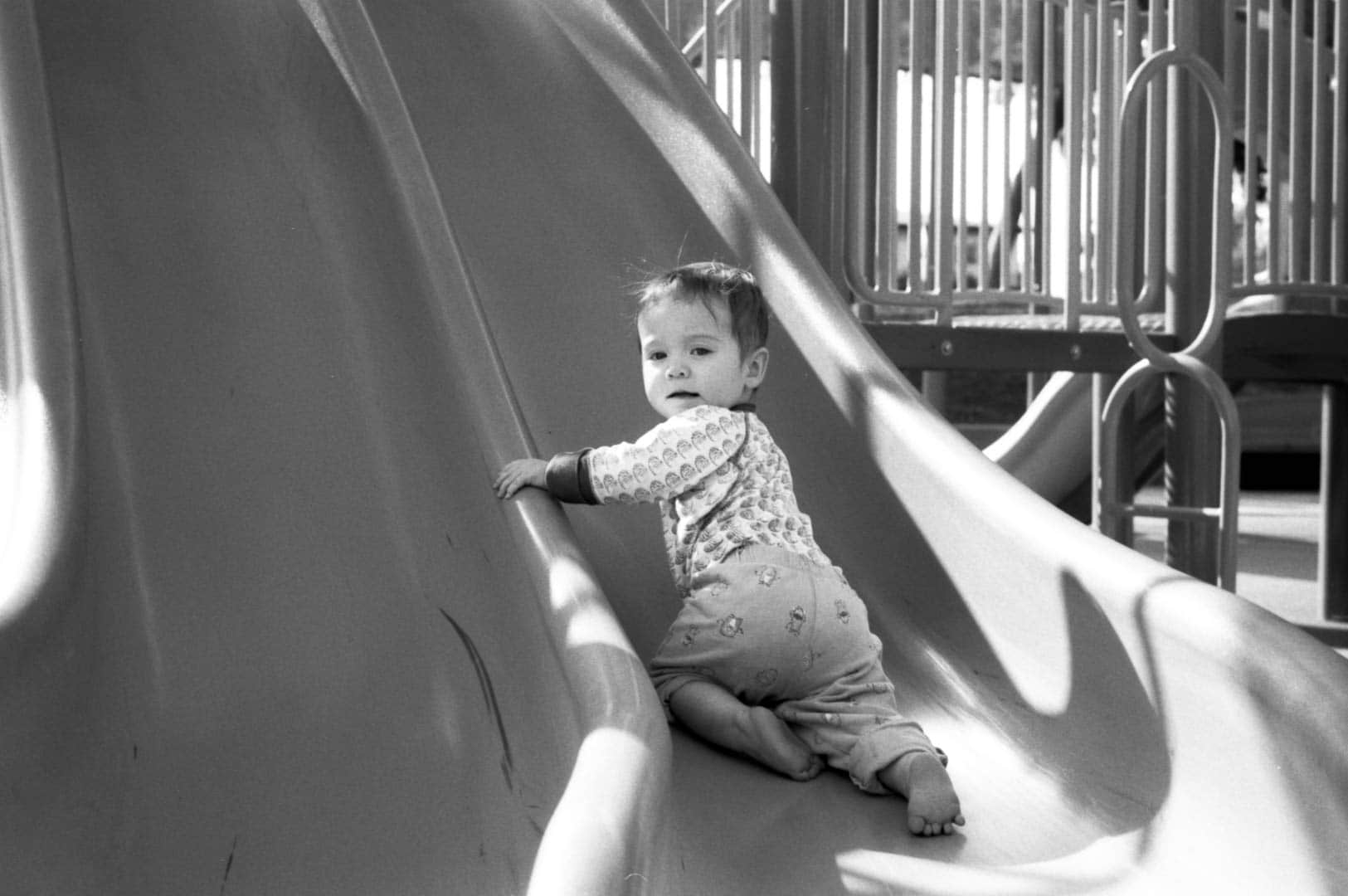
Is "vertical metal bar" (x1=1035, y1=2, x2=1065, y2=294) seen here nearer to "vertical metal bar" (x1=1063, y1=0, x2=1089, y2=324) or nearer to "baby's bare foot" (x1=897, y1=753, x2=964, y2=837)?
"vertical metal bar" (x1=1063, y1=0, x2=1089, y2=324)

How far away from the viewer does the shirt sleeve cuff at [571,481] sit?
2.16m

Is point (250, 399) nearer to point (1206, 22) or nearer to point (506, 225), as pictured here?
point (506, 225)

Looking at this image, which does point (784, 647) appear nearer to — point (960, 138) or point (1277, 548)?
point (960, 138)

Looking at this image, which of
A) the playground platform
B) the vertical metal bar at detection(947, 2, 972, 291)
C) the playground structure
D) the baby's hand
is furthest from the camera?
the playground platform

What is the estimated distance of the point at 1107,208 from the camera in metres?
4.03

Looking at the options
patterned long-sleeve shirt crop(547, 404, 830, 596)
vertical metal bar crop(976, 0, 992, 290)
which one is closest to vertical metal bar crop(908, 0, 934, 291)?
vertical metal bar crop(976, 0, 992, 290)

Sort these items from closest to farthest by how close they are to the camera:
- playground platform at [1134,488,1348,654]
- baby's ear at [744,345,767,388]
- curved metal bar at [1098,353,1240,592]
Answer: baby's ear at [744,345,767,388] → curved metal bar at [1098,353,1240,592] → playground platform at [1134,488,1348,654]

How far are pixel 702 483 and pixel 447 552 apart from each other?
1.31 ft

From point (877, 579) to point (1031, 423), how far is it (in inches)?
124

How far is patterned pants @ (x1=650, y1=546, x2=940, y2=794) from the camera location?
6.72ft

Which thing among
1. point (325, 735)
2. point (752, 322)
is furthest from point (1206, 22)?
point (325, 735)

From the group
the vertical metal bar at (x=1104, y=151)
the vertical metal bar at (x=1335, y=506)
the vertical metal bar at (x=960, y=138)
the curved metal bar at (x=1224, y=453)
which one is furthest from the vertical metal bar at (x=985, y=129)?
the vertical metal bar at (x=1335, y=506)

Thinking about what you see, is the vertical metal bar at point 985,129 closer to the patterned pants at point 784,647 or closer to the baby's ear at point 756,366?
the baby's ear at point 756,366

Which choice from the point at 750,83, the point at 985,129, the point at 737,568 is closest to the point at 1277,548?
the point at 985,129
